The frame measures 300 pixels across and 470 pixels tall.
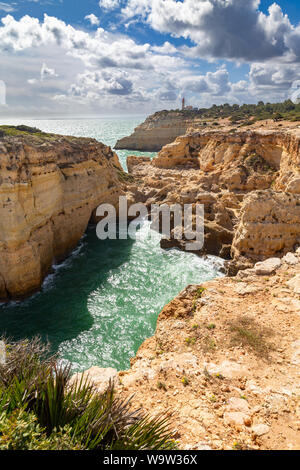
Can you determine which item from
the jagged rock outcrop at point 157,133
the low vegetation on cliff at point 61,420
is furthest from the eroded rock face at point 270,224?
the jagged rock outcrop at point 157,133

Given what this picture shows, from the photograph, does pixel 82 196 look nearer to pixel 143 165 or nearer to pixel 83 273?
pixel 83 273

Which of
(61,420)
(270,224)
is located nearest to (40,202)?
(270,224)

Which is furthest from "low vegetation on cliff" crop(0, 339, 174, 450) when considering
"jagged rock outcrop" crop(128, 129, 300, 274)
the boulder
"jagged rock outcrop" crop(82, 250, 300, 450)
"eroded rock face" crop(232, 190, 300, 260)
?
"eroded rock face" crop(232, 190, 300, 260)

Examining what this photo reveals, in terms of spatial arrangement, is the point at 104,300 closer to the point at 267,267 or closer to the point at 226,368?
the point at 267,267

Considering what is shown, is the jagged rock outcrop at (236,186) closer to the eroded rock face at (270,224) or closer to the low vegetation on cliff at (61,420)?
the eroded rock face at (270,224)

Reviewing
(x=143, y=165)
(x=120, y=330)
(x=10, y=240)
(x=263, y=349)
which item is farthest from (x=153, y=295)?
(x=143, y=165)

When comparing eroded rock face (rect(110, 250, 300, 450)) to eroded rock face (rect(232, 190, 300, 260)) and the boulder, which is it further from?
eroded rock face (rect(232, 190, 300, 260))
